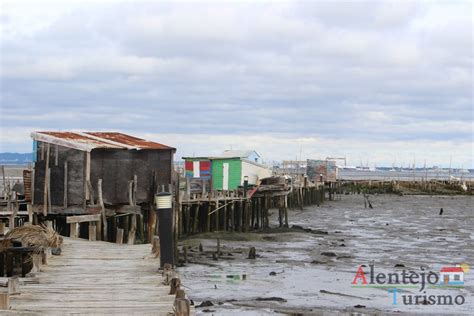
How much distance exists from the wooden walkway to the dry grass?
353 millimetres

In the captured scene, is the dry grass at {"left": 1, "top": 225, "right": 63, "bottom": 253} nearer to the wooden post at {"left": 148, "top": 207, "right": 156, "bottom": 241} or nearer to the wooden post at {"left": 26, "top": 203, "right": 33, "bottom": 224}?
the wooden post at {"left": 26, "top": 203, "right": 33, "bottom": 224}

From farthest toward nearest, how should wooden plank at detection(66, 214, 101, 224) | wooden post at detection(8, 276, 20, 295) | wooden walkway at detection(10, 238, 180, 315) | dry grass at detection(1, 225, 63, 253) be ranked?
wooden plank at detection(66, 214, 101, 224)
dry grass at detection(1, 225, 63, 253)
wooden post at detection(8, 276, 20, 295)
wooden walkway at detection(10, 238, 180, 315)

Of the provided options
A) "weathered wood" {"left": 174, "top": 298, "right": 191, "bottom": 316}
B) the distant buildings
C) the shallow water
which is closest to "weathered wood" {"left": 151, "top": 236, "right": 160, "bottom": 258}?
the shallow water

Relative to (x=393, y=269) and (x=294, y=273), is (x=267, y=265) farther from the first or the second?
(x=393, y=269)

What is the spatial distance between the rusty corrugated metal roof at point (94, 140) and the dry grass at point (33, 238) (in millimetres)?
6203

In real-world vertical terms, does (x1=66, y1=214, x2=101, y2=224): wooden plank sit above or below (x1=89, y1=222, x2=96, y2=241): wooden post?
above

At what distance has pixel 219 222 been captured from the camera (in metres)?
38.0

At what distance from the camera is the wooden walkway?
1063 centimetres

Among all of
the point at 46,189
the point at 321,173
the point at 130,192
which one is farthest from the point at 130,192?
the point at 321,173

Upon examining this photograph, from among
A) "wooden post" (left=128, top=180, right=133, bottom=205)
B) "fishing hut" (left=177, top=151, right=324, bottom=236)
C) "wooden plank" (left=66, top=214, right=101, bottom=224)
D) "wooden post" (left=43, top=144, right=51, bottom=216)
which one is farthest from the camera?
"fishing hut" (left=177, top=151, right=324, bottom=236)

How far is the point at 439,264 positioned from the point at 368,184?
76.9 metres

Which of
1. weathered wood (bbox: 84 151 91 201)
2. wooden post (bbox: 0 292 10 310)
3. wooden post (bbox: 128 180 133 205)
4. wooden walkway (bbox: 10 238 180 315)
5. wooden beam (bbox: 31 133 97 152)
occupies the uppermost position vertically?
wooden beam (bbox: 31 133 97 152)

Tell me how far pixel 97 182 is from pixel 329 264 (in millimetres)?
7838

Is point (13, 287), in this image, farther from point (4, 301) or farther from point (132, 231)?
point (132, 231)
